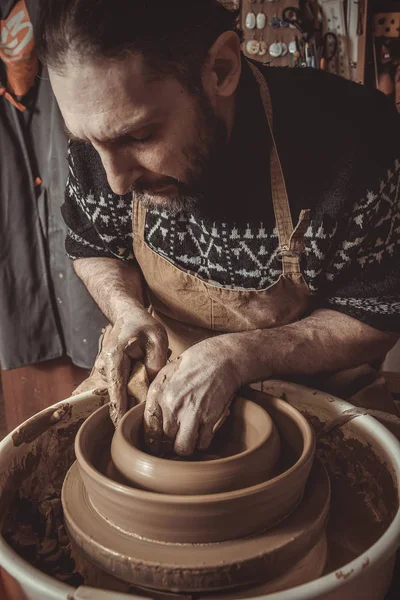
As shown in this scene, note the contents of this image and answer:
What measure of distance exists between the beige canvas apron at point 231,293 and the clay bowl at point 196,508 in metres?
0.53

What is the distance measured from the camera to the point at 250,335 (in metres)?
1.28

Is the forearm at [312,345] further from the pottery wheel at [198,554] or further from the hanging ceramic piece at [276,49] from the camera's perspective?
the hanging ceramic piece at [276,49]

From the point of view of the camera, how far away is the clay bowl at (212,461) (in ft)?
3.01

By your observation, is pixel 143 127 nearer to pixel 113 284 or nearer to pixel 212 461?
pixel 113 284

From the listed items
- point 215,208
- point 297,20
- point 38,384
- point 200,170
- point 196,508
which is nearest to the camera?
point 196,508

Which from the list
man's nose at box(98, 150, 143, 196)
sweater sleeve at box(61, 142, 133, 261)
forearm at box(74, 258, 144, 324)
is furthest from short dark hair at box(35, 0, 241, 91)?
forearm at box(74, 258, 144, 324)

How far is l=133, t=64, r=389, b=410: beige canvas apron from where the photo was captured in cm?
136

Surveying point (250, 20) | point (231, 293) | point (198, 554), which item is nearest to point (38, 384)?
point (231, 293)

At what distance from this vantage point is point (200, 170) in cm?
128

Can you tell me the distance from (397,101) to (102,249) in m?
1.77

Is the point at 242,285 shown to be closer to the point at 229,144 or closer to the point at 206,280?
the point at 206,280

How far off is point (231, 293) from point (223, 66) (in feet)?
1.79

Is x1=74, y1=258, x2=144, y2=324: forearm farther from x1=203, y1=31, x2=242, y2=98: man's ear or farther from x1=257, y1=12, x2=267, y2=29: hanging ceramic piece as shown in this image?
x1=257, y1=12, x2=267, y2=29: hanging ceramic piece

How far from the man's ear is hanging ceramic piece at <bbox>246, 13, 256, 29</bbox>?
1477mm
